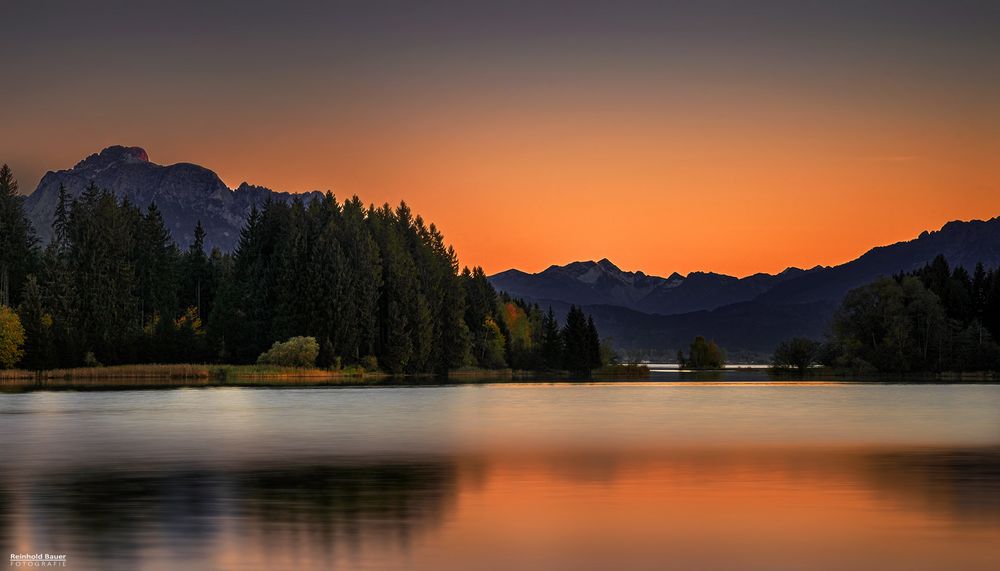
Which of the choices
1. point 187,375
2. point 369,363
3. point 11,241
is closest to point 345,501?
point 187,375

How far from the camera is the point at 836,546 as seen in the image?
20.9m

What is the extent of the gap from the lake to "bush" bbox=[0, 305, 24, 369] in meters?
84.4

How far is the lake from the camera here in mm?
20156

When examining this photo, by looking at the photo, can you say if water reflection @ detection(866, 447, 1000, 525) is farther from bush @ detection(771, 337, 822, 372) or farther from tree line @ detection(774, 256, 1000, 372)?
bush @ detection(771, 337, 822, 372)

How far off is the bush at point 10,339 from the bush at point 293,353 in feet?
106

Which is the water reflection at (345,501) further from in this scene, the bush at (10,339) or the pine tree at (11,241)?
the pine tree at (11,241)

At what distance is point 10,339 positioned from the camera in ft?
452

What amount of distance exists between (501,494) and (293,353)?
127 meters

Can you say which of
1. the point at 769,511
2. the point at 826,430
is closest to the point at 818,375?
the point at 826,430

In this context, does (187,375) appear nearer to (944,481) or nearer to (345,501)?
(345,501)

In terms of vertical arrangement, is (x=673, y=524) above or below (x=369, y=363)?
below

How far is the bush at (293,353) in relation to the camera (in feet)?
498

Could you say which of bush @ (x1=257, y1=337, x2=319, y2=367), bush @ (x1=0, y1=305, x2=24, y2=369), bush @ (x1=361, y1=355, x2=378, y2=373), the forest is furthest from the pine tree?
bush @ (x1=361, y1=355, x2=378, y2=373)

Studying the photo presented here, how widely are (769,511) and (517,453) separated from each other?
55.5 feet
